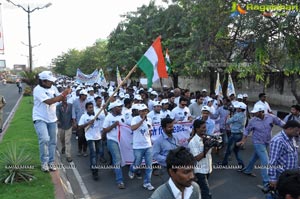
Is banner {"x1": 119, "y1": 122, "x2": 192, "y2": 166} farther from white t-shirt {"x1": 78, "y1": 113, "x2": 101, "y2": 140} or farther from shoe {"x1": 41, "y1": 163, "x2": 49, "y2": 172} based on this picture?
shoe {"x1": 41, "y1": 163, "x2": 49, "y2": 172}

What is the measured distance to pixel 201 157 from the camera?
5.02 metres

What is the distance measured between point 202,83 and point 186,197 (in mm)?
27538

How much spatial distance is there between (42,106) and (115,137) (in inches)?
62.0

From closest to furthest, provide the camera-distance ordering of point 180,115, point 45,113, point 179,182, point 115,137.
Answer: point 179,182 → point 45,113 → point 115,137 → point 180,115

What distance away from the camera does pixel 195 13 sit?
39.9ft

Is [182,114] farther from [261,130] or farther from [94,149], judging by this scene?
Result: [94,149]

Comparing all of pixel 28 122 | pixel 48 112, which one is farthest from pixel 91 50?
pixel 48 112

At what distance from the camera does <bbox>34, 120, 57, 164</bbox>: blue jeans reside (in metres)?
6.52

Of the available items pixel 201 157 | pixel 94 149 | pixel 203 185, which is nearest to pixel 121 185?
pixel 94 149

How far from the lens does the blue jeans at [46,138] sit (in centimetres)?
652

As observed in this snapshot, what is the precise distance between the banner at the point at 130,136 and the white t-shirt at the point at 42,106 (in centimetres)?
173

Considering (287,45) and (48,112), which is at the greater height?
(287,45)

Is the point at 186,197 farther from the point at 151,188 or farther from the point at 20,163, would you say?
the point at 20,163

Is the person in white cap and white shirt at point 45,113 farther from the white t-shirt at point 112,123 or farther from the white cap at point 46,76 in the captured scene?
the white t-shirt at point 112,123
